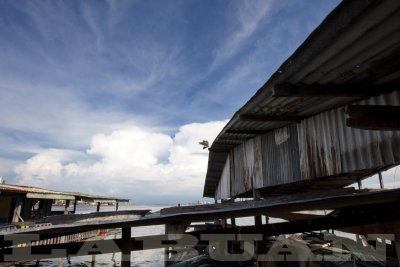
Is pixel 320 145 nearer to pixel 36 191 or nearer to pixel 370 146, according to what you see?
pixel 370 146

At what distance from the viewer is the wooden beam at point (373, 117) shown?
339 centimetres

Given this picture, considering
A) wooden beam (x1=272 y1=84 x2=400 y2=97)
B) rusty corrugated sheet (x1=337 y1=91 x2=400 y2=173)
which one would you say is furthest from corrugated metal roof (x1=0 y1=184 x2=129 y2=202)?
rusty corrugated sheet (x1=337 y1=91 x2=400 y2=173)

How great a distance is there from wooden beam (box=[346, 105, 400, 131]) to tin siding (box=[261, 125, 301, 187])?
14.9ft

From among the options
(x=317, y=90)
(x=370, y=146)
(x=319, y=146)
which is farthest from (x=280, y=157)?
(x=317, y=90)

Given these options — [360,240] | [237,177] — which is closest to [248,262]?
[237,177]

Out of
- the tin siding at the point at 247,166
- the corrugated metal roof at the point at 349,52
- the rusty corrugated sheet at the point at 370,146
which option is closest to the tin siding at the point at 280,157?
the tin siding at the point at 247,166

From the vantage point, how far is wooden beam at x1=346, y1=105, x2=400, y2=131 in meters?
3.39

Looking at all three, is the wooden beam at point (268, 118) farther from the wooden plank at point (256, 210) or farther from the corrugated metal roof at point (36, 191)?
the corrugated metal roof at point (36, 191)

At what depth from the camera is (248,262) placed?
44.2ft

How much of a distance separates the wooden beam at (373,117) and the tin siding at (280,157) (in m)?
4.53

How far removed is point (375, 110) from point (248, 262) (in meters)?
11.8

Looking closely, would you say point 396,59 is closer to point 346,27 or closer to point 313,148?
point 346,27

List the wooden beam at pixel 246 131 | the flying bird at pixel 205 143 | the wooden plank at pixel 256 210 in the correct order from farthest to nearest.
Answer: the flying bird at pixel 205 143 < the wooden beam at pixel 246 131 < the wooden plank at pixel 256 210

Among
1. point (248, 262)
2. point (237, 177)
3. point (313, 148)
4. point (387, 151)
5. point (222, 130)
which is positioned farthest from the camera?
point (248, 262)
